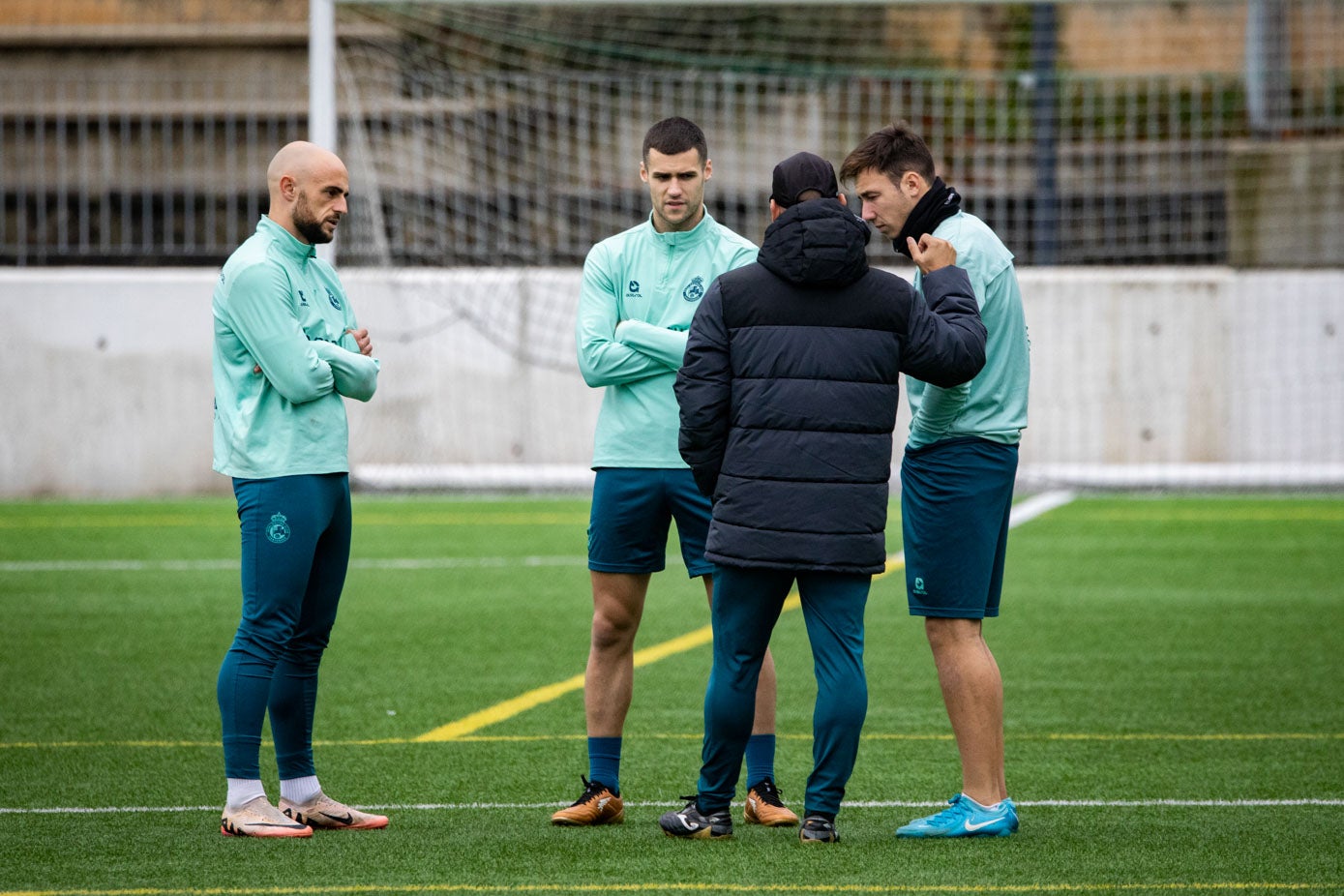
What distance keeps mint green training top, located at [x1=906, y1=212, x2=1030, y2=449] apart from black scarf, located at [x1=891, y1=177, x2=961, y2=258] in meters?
0.03

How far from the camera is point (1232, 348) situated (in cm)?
1584

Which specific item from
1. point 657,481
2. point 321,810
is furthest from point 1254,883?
point 321,810

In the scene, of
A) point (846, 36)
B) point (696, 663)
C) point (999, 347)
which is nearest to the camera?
point (999, 347)

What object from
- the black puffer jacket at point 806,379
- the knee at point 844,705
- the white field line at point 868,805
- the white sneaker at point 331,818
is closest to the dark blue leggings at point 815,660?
the knee at point 844,705

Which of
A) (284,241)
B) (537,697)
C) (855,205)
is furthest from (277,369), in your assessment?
(855,205)

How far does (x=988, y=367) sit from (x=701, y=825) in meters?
1.47

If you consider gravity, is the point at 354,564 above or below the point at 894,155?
below

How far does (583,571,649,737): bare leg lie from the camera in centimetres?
516

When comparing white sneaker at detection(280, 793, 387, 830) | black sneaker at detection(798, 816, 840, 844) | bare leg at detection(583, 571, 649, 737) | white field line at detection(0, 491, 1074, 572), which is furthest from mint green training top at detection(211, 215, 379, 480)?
white field line at detection(0, 491, 1074, 572)

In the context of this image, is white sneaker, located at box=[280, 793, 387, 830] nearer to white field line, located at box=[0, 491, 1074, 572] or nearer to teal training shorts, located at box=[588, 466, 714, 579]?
teal training shorts, located at box=[588, 466, 714, 579]

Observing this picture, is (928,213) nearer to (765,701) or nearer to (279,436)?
(765,701)

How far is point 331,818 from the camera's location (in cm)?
504

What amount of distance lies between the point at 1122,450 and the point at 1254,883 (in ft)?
39.4

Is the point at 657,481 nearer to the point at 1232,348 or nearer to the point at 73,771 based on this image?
the point at 73,771
